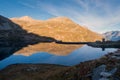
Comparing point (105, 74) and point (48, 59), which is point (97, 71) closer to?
point (105, 74)

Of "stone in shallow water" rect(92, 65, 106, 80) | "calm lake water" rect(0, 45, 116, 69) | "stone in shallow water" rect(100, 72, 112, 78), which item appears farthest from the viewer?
"calm lake water" rect(0, 45, 116, 69)

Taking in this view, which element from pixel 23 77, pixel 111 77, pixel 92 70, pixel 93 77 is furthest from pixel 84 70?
pixel 23 77

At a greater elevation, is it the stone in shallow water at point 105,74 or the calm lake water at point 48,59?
the stone in shallow water at point 105,74

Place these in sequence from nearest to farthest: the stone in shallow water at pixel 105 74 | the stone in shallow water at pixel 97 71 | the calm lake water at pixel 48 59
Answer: the stone in shallow water at pixel 105 74
the stone in shallow water at pixel 97 71
the calm lake water at pixel 48 59

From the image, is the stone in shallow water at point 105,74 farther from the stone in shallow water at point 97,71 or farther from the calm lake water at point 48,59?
the calm lake water at point 48,59

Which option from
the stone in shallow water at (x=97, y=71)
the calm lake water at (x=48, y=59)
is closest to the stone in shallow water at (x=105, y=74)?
the stone in shallow water at (x=97, y=71)

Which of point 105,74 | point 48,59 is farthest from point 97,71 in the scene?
point 48,59

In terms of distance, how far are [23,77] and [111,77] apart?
2264 centimetres

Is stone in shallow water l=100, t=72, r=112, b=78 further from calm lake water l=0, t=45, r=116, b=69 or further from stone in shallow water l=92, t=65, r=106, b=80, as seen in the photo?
calm lake water l=0, t=45, r=116, b=69

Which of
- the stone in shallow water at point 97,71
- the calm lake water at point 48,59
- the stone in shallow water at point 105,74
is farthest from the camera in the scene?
A: the calm lake water at point 48,59

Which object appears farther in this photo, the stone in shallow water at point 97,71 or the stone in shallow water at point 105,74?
the stone in shallow water at point 97,71

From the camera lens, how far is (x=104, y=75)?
923 inches

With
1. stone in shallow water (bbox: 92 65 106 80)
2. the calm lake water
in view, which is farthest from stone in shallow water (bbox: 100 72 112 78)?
the calm lake water

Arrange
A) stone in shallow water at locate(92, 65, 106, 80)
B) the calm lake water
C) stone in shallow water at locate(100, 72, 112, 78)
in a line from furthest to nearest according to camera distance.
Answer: the calm lake water, stone in shallow water at locate(92, 65, 106, 80), stone in shallow water at locate(100, 72, 112, 78)
